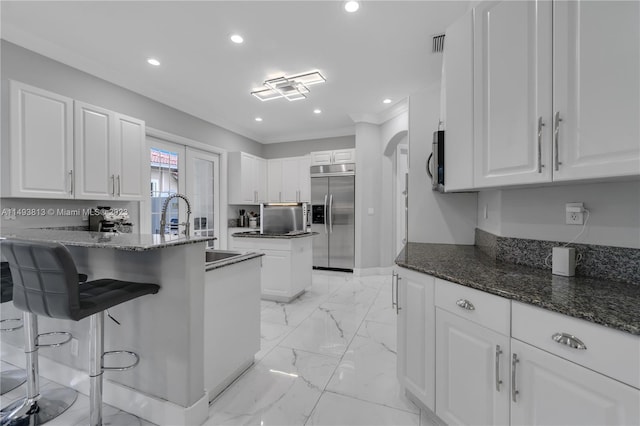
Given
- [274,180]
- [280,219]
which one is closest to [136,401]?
[280,219]

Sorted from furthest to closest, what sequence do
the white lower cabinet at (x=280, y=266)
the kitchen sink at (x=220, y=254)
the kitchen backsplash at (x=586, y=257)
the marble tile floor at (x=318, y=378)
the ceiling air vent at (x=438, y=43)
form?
the white lower cabinet at (x=280, y=266), the ceiling air vent at (x=438, y=43), the kitchen sink at (x=220, y=254), the marble tile floor at (x=318, y=378), the kitchen backsplash at (x=586, y=257)

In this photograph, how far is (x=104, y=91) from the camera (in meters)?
3.12

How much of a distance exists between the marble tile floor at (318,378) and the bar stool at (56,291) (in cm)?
66

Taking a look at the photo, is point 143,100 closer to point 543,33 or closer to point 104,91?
point 104,91

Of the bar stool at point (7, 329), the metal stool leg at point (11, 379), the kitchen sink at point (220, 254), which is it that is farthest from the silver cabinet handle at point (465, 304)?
the metal stool leg at point (11, 379)

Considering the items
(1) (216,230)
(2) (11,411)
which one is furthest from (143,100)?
(2) (11,411)

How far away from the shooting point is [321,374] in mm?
2004

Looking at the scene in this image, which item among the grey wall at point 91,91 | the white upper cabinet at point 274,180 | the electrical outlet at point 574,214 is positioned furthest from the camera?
the white upper cabinet at point 274,180

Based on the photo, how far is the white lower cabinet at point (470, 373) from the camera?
1084 millimetres

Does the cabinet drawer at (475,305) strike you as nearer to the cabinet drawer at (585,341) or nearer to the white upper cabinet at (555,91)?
the cabinet drawer at (585,341)

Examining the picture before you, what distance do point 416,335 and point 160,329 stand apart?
1.44 meters

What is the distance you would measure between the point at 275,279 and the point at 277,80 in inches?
98.1

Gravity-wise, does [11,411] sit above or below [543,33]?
below

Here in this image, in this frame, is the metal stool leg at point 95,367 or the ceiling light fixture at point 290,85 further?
the ceiling light fixture at point 290,85
